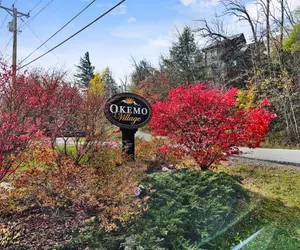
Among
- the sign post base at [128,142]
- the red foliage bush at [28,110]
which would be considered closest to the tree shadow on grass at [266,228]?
the sign post base at [128,142]

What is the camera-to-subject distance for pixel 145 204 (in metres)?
3.12

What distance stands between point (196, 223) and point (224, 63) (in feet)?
52.8

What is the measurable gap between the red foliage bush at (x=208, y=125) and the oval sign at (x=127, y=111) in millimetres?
583

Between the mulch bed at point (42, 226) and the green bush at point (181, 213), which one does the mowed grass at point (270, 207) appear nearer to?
the green bush at point (181, 213)

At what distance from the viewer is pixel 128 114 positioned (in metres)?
5.49

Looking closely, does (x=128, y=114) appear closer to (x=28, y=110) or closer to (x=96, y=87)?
(x=28, y=110)

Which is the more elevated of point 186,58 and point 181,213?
point 186,58

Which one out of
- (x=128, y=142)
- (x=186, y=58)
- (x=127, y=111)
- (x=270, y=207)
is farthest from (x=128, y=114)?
(x=186, y=58)

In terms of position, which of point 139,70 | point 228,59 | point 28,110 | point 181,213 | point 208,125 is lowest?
point 181,213

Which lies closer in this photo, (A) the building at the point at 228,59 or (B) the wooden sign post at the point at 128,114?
(B) the wooden sign post at the point at 128,114

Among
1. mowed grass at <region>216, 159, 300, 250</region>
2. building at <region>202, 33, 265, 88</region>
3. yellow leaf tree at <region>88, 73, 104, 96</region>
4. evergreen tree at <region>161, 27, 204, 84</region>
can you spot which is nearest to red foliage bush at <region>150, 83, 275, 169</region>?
mowed grass at <region>216, 159, 300, 250</region>

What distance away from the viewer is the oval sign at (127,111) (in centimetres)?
526

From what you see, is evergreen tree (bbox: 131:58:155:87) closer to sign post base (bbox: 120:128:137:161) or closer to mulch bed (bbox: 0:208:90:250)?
sign post base (bbox: 120:128:137:161)

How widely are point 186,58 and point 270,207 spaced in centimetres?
1559
